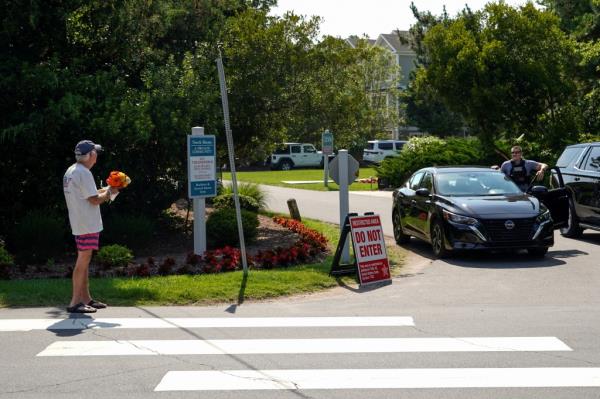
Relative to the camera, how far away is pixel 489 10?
2709 cm

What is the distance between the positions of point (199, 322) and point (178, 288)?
1.67 m

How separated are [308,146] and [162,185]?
1608 inches

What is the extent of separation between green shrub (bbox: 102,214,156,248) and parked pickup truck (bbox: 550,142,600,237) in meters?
7.56

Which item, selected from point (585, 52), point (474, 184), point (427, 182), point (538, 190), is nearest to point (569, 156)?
point (538, 190)

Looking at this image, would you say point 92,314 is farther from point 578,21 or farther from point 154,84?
point 578,21

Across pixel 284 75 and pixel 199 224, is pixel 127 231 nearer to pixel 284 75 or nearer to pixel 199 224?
pixel 199 224

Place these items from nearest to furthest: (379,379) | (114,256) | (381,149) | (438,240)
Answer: (379,379), (114,256), (438,240), (381,149)

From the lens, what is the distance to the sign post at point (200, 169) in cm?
1252

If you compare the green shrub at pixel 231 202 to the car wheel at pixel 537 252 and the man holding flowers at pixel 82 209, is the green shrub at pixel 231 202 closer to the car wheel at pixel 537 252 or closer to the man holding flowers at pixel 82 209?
the car wheel at pixel 537 252

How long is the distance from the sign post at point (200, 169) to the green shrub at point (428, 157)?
17161mm

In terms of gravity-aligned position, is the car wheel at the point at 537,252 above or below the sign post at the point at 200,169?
below

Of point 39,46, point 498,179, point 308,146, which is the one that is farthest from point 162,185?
point 308,146

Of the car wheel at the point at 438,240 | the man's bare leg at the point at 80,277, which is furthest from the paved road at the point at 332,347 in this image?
the car wheel at the point at 438,240

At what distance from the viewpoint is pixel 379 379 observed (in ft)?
21.1
